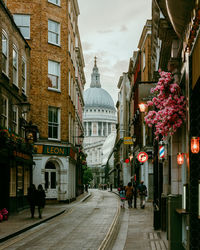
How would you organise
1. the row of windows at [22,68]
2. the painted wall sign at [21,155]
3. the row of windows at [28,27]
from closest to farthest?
the row of windows at [22,68] → the painted wall sign at [21,155] → the row of windows at [28,27]

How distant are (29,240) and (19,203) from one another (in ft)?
39.5

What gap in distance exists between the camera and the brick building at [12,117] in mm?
22938

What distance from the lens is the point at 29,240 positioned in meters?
15.3

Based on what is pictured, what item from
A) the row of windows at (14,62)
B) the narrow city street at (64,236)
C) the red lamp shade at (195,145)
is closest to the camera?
the red lamp shade at (195,145)

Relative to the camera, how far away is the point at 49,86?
36.9m

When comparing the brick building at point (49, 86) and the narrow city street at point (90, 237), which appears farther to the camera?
the brick building at point (49, 86)

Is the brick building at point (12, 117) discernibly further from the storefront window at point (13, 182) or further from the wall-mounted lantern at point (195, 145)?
the wall-mounted lantern at point (195, 145)

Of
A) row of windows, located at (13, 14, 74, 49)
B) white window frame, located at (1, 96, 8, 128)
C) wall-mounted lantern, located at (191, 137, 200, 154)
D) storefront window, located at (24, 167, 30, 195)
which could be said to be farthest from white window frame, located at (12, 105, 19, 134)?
wall-mounted lantern, located at (191, 137, 200, 154)

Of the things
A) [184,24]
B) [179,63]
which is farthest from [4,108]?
[184,24]

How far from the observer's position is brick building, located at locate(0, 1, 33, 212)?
903 inches

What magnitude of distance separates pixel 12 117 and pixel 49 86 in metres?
11.7

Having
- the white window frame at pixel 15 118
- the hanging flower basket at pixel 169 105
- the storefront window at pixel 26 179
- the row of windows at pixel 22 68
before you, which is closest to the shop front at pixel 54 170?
the storefront window at pixel 26 179

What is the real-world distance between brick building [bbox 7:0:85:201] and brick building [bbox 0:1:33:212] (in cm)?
558

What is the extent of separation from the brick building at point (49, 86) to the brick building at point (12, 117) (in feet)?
18.3
